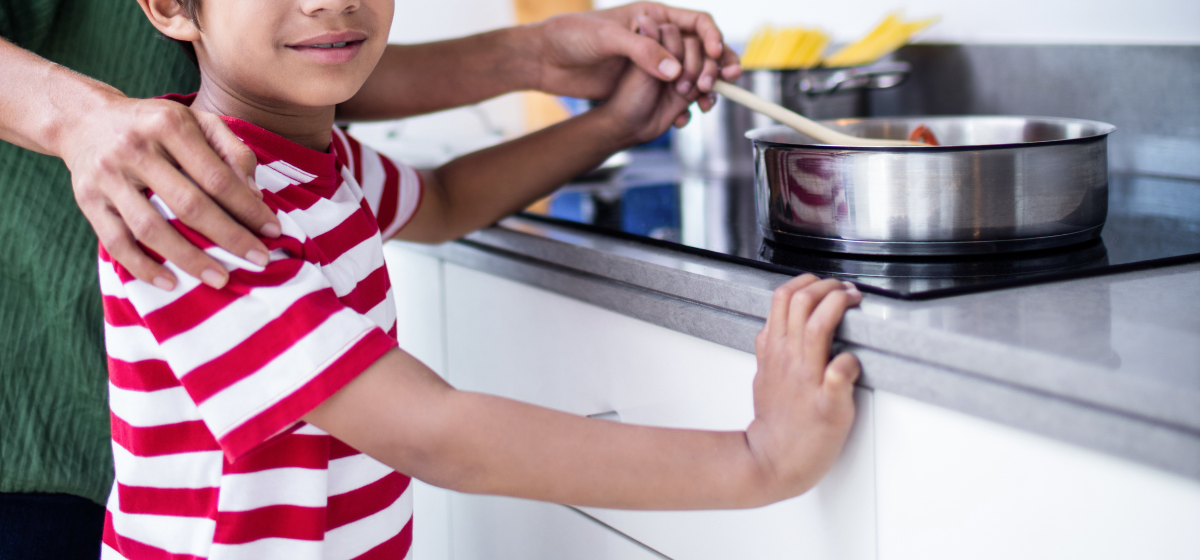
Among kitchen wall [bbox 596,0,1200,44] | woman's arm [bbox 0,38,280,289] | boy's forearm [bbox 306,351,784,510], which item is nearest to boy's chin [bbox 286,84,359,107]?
woman's arm [bbox 0,38,280,289]

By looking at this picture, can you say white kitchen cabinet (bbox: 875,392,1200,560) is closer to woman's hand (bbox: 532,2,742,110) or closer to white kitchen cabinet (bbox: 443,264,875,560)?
white kitchen cabinet (bbox: 443,264,875,560)

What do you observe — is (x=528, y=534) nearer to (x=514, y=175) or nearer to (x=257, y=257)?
(x=514, y=175)

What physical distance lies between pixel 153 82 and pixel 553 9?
1090 mm

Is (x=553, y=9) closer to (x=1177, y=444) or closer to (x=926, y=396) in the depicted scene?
(x=926, y=396)

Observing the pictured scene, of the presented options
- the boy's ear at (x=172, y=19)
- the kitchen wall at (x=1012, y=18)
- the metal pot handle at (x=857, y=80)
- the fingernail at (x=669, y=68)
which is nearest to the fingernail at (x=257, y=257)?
the boy's ear at (x=172, y=19)

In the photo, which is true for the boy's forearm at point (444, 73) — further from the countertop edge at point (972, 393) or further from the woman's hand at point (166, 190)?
the woman's hand at point (166, 190)

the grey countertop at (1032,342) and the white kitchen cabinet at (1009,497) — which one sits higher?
the grey countertop at (1032,342)

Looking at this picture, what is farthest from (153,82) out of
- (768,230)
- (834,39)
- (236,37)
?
(834,39)

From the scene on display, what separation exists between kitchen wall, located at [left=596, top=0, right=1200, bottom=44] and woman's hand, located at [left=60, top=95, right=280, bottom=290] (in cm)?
100

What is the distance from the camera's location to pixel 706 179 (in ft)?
4.24

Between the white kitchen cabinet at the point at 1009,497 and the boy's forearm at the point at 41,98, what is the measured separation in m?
0.56

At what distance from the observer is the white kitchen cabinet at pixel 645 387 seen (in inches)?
24.9

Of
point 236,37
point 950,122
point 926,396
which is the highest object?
point 236,37

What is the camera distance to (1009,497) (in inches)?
20.6
